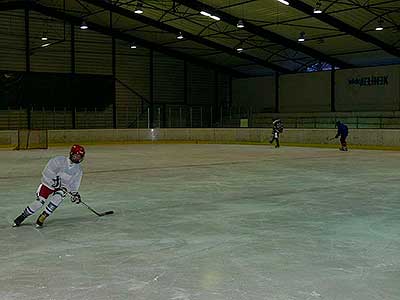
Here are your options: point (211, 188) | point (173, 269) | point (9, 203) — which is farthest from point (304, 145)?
point (173, 269)

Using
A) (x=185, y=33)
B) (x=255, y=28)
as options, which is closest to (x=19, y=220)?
(x=255, y=28)

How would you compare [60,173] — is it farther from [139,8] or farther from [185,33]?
[185,33]

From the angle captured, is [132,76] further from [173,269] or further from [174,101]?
[173,269]

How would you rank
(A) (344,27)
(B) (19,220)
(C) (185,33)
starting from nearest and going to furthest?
1. (B) (19,220)
2. (A) (344,27)
3. (C) (185,33)

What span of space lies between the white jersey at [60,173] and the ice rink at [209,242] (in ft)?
2.08

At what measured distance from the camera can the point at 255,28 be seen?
29906mm

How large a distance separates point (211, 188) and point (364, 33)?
776 inches

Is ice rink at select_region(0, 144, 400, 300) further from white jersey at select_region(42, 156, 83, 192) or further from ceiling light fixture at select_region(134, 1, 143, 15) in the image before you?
ceiling light fixture at select_region(134, 1, 143, 15)

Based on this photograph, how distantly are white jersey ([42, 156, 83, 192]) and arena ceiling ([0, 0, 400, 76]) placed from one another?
54.0ft

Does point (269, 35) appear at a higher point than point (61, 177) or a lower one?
higher

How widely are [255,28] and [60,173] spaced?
24.4m

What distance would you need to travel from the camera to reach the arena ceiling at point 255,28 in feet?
85.3

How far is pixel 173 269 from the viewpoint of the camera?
5.25m

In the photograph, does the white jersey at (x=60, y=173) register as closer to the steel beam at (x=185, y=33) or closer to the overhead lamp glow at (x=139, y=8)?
the overhead lamp glow at (x=139, y=8)
